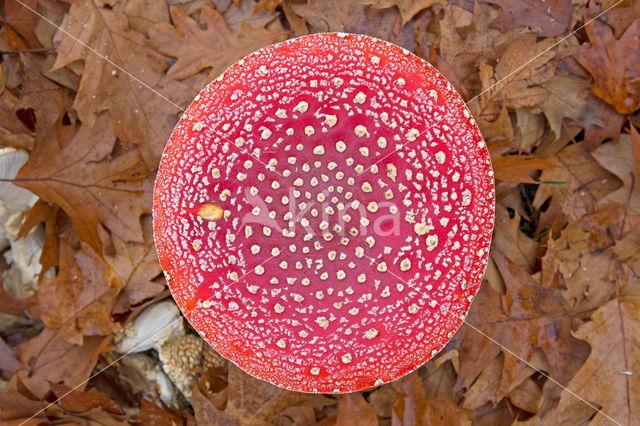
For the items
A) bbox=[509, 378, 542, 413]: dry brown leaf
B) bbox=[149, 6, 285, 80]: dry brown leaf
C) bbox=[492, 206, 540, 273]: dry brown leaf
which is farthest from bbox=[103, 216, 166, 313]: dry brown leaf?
bbox=[509, 378, 542, 413]: dry brown leaf

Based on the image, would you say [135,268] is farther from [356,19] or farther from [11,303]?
[356,19]

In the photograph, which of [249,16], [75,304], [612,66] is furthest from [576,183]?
[75,304]

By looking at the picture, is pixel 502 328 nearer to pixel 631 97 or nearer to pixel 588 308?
pixel 588 308

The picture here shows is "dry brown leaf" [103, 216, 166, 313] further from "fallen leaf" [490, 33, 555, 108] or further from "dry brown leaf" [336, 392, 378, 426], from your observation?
"fallen leaf" [490, 33, 555, 108]

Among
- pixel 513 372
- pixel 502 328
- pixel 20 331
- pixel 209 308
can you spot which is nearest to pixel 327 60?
pixel 209 308

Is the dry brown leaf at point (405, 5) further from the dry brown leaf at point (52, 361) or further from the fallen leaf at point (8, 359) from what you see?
the fallen leaf at point (8, 359)
